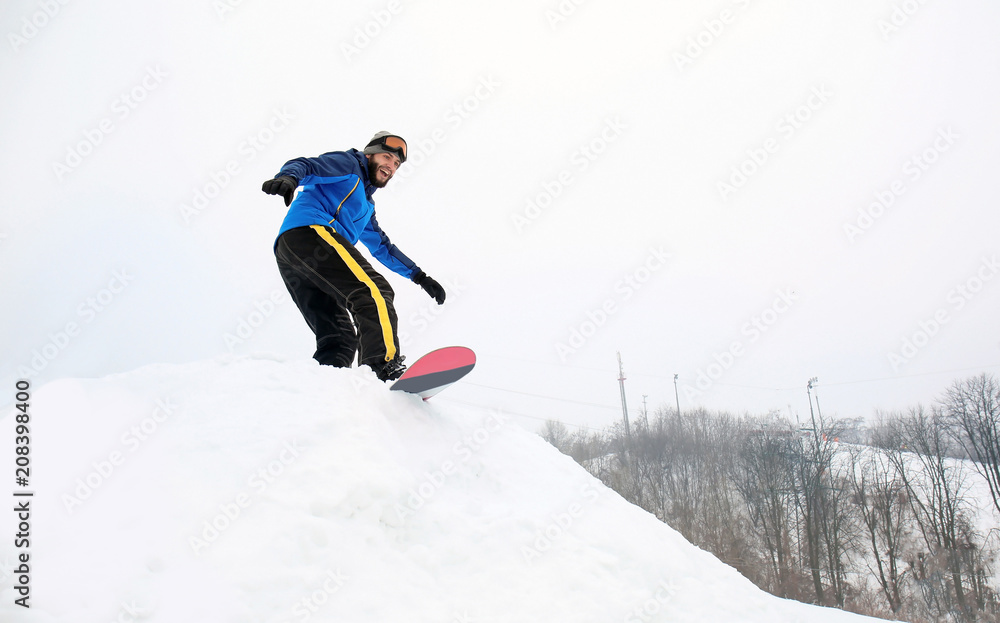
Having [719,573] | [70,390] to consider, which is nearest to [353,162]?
[70,390]

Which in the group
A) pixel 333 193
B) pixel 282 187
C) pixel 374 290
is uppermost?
pixel 333 193

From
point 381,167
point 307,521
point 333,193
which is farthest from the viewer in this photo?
point 381,167

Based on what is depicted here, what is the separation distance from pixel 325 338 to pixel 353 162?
129cm

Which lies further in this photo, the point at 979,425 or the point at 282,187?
the point at 979,425

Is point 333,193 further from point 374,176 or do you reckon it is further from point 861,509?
point 861,509

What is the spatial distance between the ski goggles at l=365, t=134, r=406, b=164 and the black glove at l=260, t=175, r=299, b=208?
98cm

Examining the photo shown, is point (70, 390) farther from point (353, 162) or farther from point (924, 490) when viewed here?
point (924, 490)

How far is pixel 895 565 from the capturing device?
29047 mm

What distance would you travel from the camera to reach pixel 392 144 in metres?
3.69

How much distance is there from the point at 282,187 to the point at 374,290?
2.60 feet

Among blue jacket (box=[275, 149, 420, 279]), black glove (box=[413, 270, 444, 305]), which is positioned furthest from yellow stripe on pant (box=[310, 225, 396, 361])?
black glove (box=[413, 270, 444, 305])

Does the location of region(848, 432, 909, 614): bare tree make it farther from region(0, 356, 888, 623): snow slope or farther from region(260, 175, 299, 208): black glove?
region(260, 175, 299, 208): black glove

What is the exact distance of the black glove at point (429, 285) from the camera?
4227 mm

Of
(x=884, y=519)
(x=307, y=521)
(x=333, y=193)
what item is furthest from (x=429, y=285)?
(x=884, y=519)
